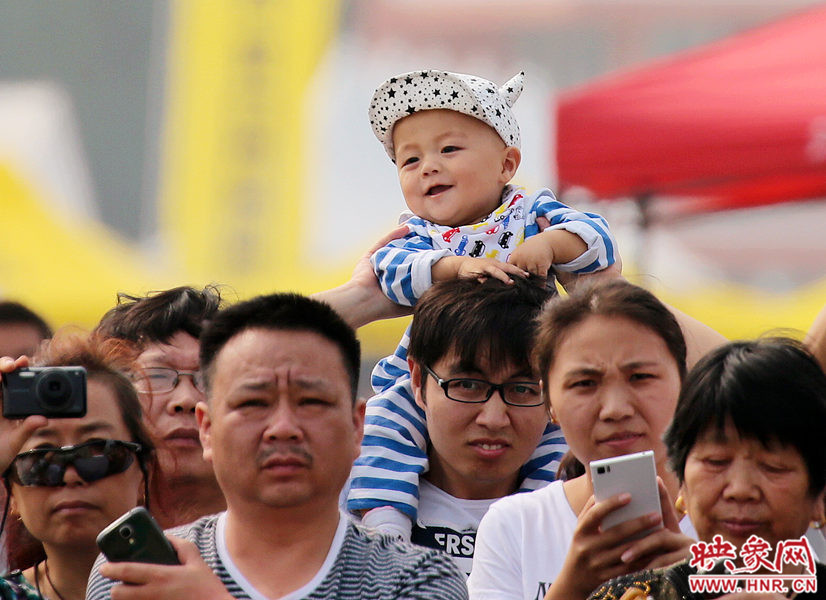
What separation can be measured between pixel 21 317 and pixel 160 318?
414 mm

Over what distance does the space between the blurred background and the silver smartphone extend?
3.30m

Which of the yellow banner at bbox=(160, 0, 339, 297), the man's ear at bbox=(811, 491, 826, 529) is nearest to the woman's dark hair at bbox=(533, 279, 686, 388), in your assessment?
the man's ear at bbox=(811, 491, 826, 529)

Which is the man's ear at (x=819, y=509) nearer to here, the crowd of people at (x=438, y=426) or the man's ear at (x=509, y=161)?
the crowd of people at (x=438, y=426)

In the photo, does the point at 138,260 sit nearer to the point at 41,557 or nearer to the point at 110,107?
the point at 110,107

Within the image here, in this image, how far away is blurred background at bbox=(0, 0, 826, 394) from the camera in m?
5.43

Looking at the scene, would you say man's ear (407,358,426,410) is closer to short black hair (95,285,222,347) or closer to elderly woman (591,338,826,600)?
short black hair (95,285,222,347)

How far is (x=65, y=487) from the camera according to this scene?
247 cm

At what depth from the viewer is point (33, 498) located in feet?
8.13

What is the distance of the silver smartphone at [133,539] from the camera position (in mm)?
1940

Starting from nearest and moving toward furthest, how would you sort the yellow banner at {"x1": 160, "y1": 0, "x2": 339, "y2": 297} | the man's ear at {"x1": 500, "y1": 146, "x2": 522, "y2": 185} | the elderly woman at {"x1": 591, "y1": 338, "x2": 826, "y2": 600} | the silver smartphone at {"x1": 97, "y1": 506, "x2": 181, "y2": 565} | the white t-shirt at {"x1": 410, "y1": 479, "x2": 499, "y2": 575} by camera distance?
the silver smartphone at {"x1": 97, "y1": 506, "x2": 181, "y2": 565}
the elderly woman at {"x1": 591, "y1": 338, "x2": 826, "y2": 600}
the white t-shirt at {"x1": 410, "y1": 479, "x2": 499, "y2": 575}
the man's ear at {"x1": 500, "y1": 146, "x2": 522, "y2": 185}
the yellow banner at {"x1": 160, "y1": 0, "x2": 339, "y2": 297}

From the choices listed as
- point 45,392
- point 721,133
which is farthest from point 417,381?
point 721,133

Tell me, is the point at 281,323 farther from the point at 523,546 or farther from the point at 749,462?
the point at 749,462

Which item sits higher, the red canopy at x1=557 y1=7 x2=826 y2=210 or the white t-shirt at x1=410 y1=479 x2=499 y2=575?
the red canopy at x1=557 y1=7 x2=826 y2=210

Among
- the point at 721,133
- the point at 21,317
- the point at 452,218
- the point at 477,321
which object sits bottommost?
the point at 477,321
